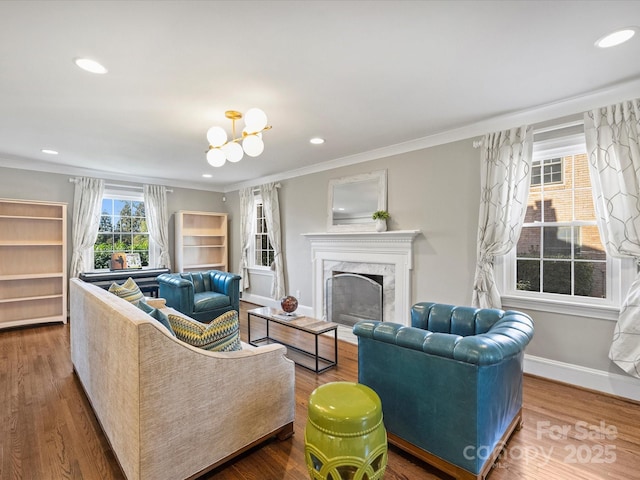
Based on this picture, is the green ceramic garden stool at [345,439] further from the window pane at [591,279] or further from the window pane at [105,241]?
the window pane at [105,241]

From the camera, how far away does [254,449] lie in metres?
1.97

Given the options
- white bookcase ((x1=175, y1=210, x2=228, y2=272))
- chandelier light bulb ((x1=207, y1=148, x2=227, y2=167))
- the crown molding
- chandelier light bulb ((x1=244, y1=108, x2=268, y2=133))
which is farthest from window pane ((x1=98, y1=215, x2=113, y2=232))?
chandelier light bulb ((x1=244, y1=108, x2=268, y2=133))

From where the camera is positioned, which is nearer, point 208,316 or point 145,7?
point 145,7

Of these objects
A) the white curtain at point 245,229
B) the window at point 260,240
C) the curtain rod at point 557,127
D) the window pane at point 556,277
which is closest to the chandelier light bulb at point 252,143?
the curtain rod at point 557,127

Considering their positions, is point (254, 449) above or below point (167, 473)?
below

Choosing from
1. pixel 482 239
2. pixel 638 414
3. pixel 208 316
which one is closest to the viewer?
pixel 638 414

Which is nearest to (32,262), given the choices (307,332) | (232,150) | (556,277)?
(232,150)

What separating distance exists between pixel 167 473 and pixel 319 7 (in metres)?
2.43

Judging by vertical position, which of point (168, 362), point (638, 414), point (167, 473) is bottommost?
point (638, 414)

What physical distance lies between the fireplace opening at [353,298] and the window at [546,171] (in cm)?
202

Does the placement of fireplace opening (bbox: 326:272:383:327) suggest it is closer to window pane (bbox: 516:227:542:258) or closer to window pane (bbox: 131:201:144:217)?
window pane (bbox: 516:227:542:258)

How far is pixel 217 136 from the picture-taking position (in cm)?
262

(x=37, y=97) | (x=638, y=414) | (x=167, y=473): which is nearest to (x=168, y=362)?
(x=167, y=473)

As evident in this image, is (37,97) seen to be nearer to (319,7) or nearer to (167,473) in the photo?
(319,7)
